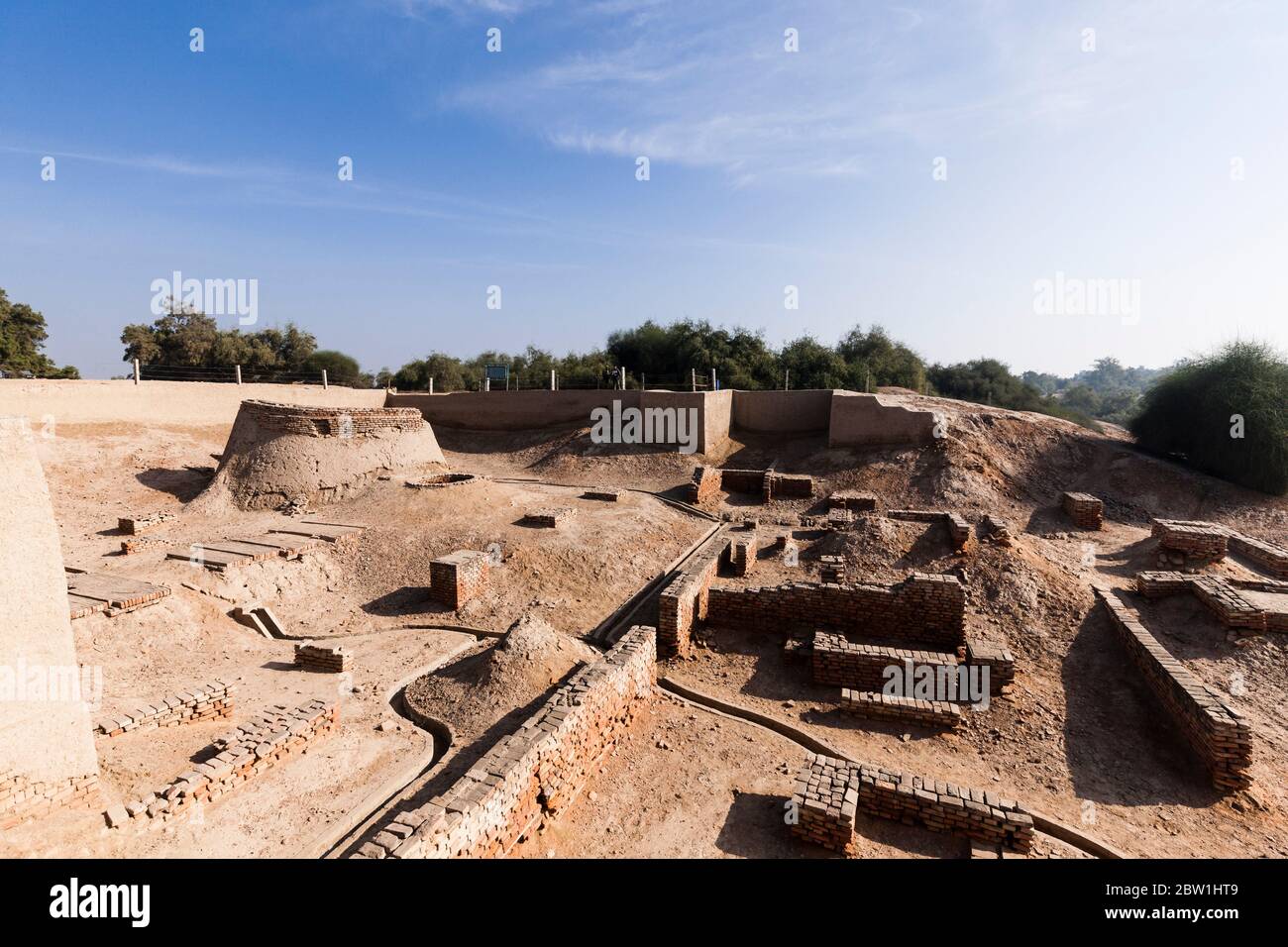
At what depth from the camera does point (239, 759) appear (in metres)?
5.23

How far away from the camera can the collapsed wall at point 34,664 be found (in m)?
3.90

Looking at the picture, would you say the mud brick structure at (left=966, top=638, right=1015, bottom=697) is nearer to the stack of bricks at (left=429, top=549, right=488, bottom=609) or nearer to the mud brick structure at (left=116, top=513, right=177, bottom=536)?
the stack of bricks at (left=429, top=549, right=488, bottom=609)

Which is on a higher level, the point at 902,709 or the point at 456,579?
the point at 456,579

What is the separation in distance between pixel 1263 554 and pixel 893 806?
11.6m

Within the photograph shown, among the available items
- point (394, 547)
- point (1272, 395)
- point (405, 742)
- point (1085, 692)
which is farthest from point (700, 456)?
point (1272, 395)

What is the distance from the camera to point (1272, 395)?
52.6 ft

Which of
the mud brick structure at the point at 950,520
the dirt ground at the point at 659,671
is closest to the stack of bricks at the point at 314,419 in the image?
the dirt ground at the point at 659,671

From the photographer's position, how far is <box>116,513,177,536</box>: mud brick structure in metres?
11.6

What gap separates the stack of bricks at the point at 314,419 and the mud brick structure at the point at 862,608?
33.8 feet

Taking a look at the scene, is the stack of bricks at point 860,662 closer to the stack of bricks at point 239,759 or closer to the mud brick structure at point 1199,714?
the mud brick structure at point 1199,714

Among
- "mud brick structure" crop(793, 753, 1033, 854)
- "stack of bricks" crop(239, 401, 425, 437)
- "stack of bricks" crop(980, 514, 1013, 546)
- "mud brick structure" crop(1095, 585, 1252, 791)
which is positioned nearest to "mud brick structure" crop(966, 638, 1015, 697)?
"mud brick structure" crop(1095, 585, 1252, 791)

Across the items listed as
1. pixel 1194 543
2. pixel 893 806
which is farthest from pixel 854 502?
pixel 893 806

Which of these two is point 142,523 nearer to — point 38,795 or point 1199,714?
point 38,795
